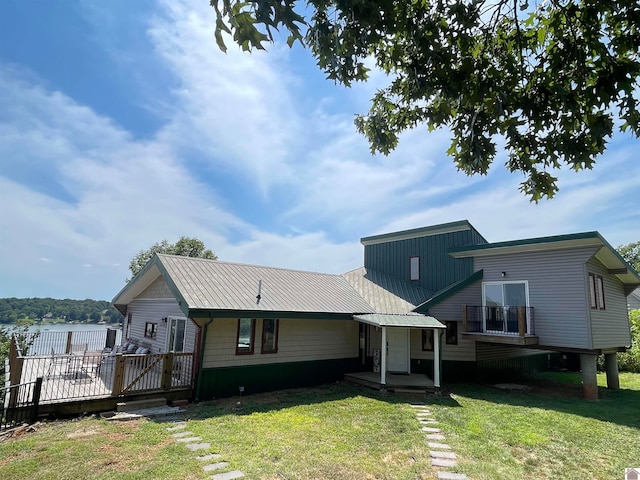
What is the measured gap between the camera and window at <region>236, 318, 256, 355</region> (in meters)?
11.2

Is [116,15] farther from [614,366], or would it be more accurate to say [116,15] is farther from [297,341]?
[614,366]

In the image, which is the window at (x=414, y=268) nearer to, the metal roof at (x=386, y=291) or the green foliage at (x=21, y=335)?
the metal roof at (x=386, y=291)

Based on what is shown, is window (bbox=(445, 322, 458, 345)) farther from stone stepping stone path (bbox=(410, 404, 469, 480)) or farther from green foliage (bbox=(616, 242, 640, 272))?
green foliage (bbox=(616, 242, 640, 272))

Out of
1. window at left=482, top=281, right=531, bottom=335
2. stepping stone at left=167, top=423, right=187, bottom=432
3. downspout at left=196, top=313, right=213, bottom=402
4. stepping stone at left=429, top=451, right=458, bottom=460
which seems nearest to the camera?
stepping stone at left=429, top=451, right=458, bottom=460

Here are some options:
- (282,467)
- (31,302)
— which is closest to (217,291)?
(282,467)

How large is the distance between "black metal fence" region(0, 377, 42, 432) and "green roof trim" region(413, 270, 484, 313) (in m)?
12.1

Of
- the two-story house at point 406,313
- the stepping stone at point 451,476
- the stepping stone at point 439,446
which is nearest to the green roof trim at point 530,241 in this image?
the two-story house at point 406,313

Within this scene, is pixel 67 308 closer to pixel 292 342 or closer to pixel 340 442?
pixel 292 342

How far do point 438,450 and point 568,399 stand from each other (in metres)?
7.89

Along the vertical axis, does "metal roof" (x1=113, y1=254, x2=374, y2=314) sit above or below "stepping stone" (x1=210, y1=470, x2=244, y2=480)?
above

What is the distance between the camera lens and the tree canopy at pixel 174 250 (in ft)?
119

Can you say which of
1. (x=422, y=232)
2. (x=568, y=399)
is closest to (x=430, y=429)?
(x=568, y=399)

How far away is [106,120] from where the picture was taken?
37.6 feet

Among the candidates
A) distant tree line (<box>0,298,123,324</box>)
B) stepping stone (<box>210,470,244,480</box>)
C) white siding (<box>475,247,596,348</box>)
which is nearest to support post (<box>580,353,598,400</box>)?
white siding (<box>475,247,596,348</box>)
